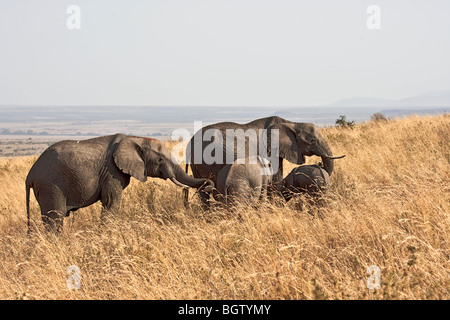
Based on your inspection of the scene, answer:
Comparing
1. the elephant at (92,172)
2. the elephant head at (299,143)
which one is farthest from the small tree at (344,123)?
the elephant at (92,172)

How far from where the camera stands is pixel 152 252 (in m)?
7.29

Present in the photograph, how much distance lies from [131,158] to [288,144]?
11.2ft

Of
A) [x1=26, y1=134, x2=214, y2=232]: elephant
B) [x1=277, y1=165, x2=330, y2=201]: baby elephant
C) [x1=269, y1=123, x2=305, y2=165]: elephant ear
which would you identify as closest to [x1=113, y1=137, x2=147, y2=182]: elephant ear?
[x1=26, y1=134, x2=214, y2=232]: elephant

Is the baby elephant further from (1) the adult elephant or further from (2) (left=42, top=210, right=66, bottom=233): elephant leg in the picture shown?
(2) (left=42, top=210, right=66, bottom=233): elephant leg

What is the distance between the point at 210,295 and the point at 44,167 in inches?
173

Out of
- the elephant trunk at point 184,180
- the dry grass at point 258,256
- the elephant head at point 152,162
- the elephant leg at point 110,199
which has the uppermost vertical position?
the elephant head at point 152,162

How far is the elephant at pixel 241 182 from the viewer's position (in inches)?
374

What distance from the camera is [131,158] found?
31.2ft

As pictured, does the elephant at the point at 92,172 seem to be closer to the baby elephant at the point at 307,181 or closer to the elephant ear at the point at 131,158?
the elephant ear at the point at 131,158

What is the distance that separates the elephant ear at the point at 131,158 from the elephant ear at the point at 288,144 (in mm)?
2907

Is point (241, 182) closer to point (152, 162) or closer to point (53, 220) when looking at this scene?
point (152, 162)

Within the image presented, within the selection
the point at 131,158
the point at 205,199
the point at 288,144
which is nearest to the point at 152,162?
the point at 131,158

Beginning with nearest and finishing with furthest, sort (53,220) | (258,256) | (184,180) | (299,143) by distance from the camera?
(258,256)
(53,220)
(184,180)
(299,143)
